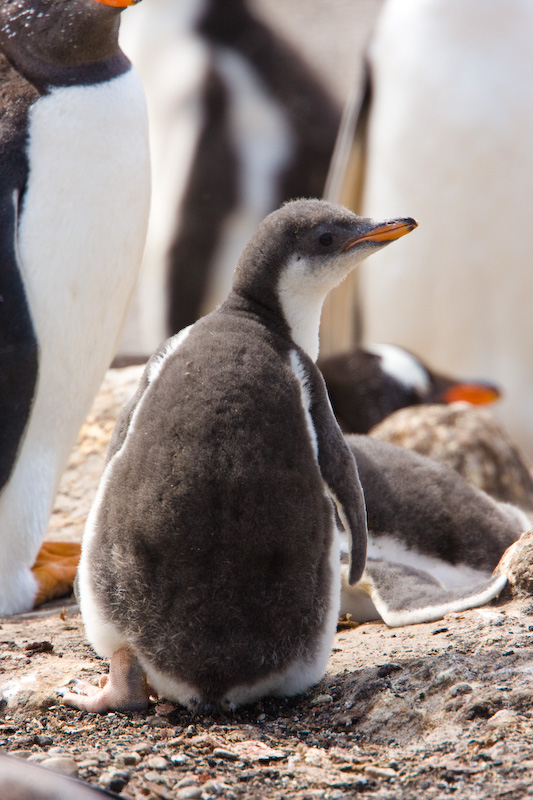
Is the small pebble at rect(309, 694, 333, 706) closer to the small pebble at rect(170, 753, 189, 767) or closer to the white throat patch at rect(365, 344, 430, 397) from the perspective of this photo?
the small pebble at rect(170, 753, 189, 767)

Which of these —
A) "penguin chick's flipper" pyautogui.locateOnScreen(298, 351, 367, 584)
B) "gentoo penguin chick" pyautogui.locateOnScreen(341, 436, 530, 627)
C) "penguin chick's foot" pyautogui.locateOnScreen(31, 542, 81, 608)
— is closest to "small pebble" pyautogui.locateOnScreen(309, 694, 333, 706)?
"penguin chick's flipper" pyautogui.locateOnScreen(298, 351, 367, 584)

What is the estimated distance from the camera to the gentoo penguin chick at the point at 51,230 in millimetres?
3018

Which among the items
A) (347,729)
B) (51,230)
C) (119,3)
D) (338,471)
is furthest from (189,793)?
(119,3)

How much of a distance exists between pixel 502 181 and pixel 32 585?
10.9 feet

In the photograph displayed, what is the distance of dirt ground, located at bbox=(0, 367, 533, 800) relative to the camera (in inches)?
60.1

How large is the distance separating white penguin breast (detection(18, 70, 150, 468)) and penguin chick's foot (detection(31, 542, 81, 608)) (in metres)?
0.36

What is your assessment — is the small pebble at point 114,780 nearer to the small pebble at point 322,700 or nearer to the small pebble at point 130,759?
the small pebble at point 130,759

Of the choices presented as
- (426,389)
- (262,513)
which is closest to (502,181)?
(426,389)

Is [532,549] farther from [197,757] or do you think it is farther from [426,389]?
[426,389]

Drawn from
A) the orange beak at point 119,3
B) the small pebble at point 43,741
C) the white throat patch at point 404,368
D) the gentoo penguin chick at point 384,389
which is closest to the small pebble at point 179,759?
the small pebble at point 43,741

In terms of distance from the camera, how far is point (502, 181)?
5273 millimetres

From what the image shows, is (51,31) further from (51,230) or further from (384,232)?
(384,232)

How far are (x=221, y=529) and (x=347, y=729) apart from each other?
405mm

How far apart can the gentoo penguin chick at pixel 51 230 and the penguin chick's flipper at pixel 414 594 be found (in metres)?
1.07
